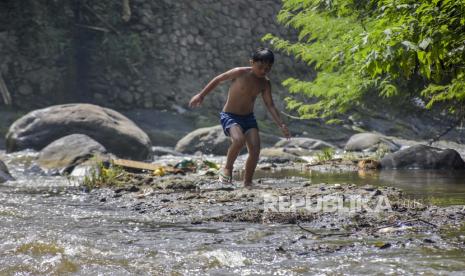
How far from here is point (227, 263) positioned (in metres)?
3.44

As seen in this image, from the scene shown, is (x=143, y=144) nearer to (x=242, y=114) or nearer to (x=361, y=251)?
(x=242, y=114)

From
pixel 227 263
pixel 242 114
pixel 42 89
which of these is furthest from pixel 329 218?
pixel 42 89

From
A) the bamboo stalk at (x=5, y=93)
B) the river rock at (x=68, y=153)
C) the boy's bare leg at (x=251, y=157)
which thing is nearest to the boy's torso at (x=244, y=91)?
the boy's bare leg at (x=251, y=157)

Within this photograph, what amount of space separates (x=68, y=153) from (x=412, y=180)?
5.49 meters

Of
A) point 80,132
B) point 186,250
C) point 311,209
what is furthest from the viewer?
point 80,132

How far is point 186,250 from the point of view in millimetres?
3777

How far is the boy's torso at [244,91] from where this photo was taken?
7.31m

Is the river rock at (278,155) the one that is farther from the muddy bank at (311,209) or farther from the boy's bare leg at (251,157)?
the muddy bank at (311,209)

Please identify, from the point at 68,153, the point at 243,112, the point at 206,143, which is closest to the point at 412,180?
the point at 243,112

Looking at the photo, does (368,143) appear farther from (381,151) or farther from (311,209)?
(311,209)

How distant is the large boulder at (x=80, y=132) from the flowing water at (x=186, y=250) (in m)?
7.36

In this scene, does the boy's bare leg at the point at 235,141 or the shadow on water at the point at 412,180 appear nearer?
the shadow on water at the point at 412,180

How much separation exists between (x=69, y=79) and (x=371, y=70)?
1549 centimetres

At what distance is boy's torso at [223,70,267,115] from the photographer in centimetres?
731
